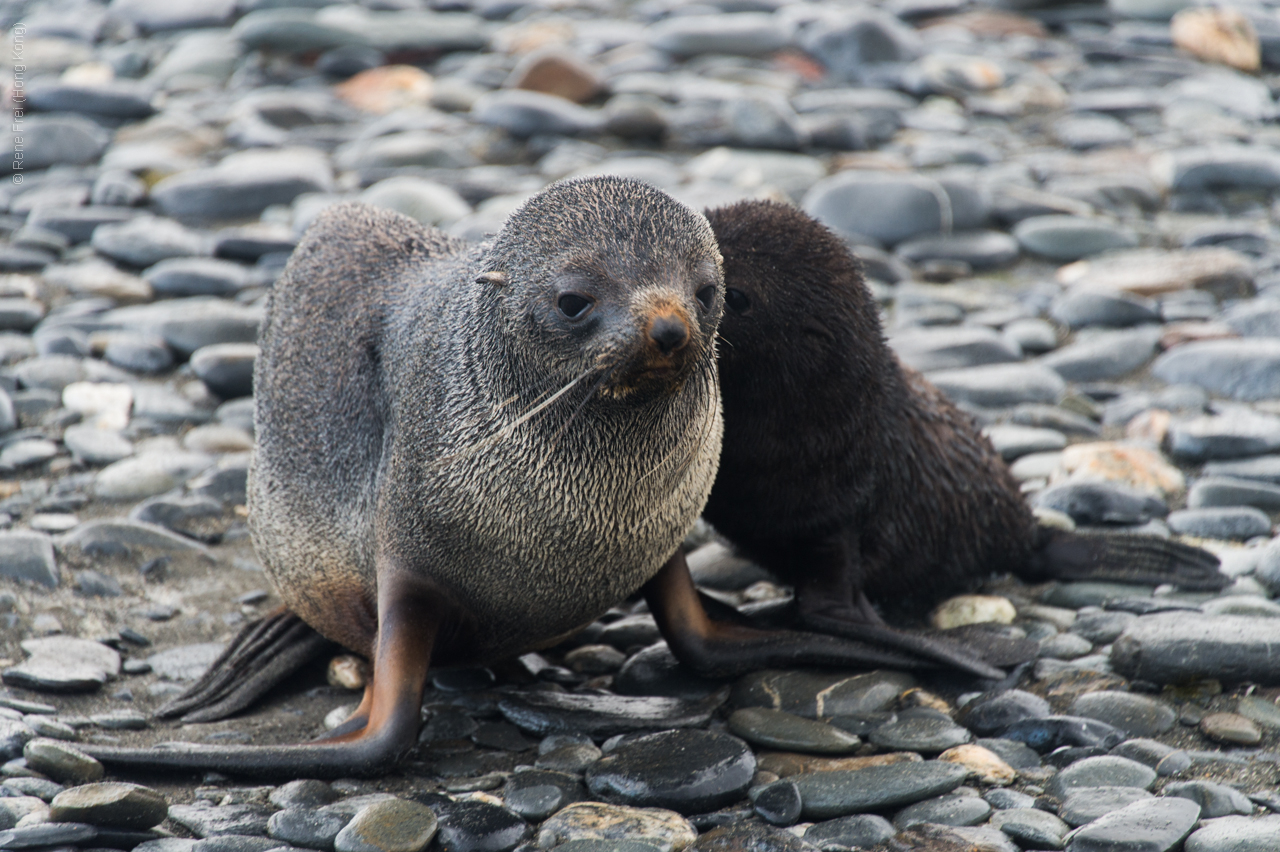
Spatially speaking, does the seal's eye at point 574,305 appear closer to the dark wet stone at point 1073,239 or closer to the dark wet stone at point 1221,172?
the dark wet stone at point 1073,239

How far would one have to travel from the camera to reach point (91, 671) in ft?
15.6

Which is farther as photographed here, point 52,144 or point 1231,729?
point 52,144

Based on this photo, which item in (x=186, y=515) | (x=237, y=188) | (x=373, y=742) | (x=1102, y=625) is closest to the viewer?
(x=373, y=742)

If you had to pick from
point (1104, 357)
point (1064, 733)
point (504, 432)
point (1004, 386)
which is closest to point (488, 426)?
point (504, 432)

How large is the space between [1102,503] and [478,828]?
3314mm

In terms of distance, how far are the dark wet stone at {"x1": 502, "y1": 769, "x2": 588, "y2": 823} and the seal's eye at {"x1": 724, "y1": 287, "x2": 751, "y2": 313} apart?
1654 millimetres

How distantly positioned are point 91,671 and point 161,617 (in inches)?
21.0

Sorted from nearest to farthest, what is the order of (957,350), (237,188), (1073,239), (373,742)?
(373,742) < (957,350) < (1073,239) < (237,188)

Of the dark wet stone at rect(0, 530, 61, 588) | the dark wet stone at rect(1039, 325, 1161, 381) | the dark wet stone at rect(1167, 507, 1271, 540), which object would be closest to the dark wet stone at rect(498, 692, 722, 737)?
the dark wet stone at rect(0, 530, 61, 588)

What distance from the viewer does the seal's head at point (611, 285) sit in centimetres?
356

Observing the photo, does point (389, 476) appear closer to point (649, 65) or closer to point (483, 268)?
point (483, 268)

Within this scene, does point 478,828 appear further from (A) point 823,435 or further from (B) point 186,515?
(B) point 186,515

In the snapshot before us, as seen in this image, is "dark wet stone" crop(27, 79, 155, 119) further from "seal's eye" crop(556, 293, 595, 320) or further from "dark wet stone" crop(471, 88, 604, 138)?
"seal's eye" crop(556, 293, 595, 320)

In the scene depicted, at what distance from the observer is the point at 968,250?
29.1 feet
